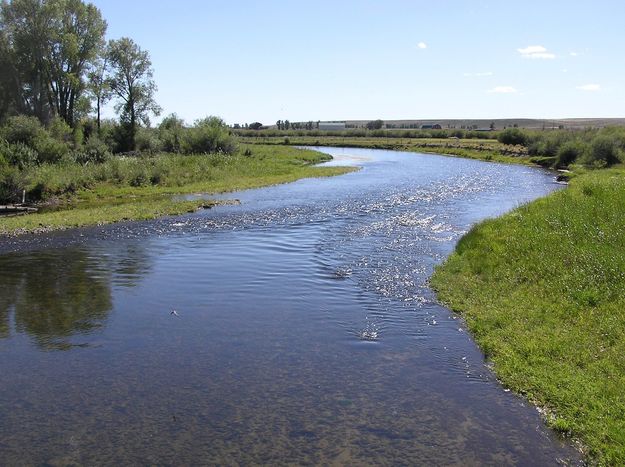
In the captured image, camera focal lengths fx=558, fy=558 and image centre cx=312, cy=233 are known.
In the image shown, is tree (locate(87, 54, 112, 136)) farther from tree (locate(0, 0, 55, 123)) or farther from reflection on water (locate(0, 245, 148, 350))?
reflection on water (locate(0, 245, 148, 350))

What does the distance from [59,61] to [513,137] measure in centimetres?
8173

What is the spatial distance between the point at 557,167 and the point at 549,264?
59230 millimetres

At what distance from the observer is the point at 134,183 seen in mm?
49969

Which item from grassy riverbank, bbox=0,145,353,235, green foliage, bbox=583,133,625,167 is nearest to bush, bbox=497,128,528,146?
green foliage, bbox=583,133,625,167

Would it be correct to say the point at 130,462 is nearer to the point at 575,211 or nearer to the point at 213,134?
the point at 575,211

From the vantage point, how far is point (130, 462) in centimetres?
955

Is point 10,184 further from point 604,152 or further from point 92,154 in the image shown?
point 604,152

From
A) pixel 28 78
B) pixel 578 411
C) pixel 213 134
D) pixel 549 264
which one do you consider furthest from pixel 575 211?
pixel 28 78

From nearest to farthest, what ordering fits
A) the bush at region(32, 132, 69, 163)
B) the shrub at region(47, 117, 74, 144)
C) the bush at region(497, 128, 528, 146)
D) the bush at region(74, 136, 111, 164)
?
1. the bush at region(32, 132, 69, 163)
2. the bush at region(74, 136, 111, 164)
3. the shrub at region(47, 117, 74, 144)
4. the bush at region(497, 128, 528, 146)

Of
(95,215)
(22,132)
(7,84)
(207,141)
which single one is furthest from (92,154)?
(95,215)

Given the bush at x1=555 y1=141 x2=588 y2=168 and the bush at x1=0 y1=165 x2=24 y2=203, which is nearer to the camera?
the bush at x1=0 y1=165 x2=24 y2=203

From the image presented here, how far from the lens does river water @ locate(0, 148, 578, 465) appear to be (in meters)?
10.0

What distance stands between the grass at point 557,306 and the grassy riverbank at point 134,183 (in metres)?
22.4

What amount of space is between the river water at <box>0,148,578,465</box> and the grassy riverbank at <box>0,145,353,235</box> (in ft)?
20.0
